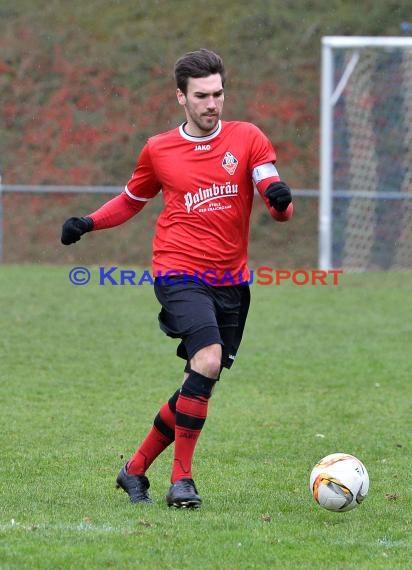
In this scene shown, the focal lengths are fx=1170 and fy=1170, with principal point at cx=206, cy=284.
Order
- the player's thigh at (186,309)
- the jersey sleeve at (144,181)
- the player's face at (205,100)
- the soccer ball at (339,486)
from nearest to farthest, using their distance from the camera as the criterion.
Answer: the soccer ball at (339,486) < the player's thigh at (186,309) < the player's face at (205,100) < the jersey sleeve at (144,181)

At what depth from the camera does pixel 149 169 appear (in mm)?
5664

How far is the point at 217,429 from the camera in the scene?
7754mm

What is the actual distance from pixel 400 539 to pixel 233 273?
4.80 ft

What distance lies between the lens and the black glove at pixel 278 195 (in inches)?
203

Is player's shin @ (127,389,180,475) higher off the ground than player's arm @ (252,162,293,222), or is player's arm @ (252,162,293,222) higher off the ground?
player's arm @ (252,162,293,222)

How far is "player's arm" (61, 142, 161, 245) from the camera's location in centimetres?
561

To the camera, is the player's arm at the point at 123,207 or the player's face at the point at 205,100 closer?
the player's face at the point at 205,100

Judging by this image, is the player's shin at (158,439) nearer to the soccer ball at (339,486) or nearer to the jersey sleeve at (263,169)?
the soccer ball at (339,486)

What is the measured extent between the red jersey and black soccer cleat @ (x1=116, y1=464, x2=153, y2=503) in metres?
0.98

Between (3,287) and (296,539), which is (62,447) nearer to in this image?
(296,539)

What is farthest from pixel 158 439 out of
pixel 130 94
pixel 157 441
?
pixel 130 94

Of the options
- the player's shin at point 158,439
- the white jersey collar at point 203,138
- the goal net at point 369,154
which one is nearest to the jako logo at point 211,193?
the white jersey collar at point 203,138

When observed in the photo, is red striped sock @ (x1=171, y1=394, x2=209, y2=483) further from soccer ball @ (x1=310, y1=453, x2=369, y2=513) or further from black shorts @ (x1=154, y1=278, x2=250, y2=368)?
soccer ball @ (x1=310, y1=453, x2=369, y2=513)

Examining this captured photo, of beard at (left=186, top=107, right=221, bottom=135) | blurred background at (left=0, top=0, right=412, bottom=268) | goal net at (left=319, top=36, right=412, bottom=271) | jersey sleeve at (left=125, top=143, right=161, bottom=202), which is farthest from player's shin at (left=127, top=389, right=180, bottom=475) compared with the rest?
blurred background at (left=0, top=0, right=412, bottom=268)
